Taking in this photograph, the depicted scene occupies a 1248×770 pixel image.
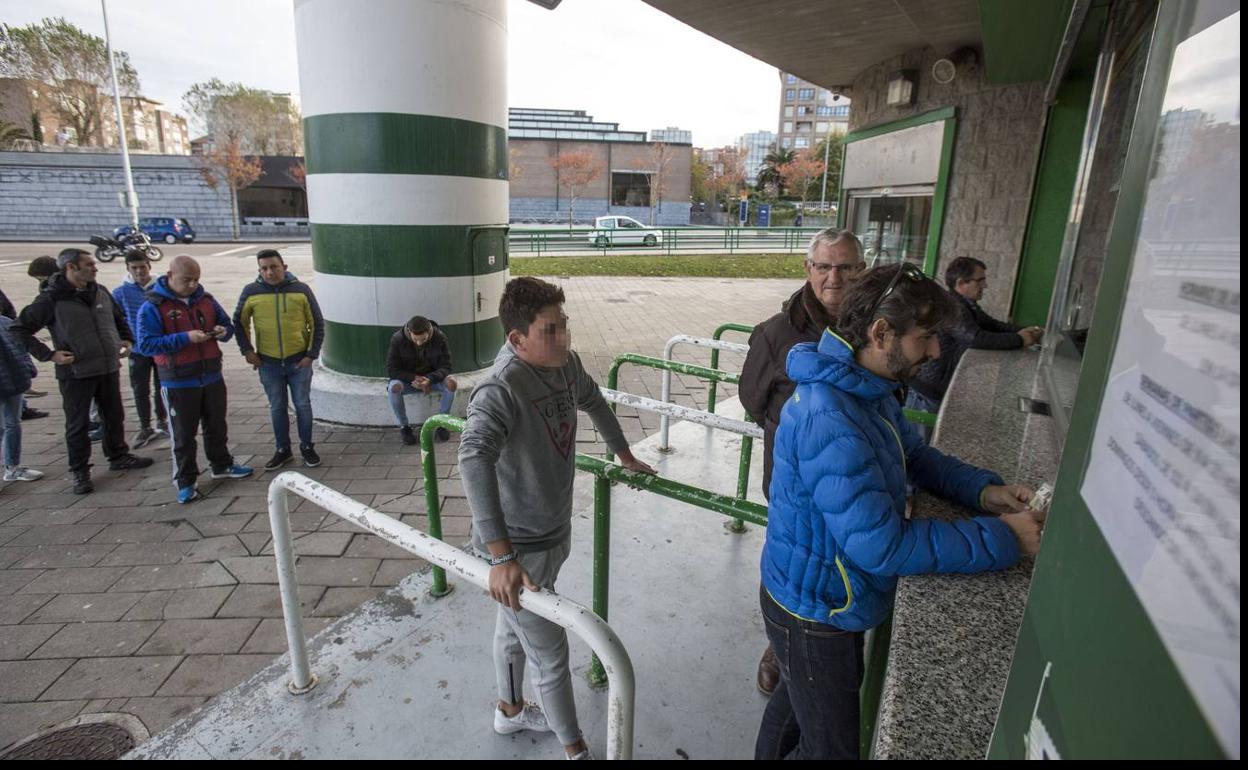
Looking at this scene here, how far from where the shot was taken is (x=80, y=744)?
2.54 meters

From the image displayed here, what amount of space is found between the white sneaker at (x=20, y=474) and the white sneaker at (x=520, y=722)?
4.63m

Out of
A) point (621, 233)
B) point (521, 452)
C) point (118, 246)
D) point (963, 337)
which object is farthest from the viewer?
point (621, 233)

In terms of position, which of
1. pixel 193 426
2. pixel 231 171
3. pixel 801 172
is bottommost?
pixel 193 426

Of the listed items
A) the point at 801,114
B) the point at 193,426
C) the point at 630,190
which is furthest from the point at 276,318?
the point at 801,114

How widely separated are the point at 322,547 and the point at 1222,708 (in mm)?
4293

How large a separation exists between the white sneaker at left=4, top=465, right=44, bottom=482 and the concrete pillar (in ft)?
6.91

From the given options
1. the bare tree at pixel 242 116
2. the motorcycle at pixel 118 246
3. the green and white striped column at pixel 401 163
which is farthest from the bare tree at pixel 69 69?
the green and white striped column at pixel 401 163

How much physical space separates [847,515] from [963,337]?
11.0 feet

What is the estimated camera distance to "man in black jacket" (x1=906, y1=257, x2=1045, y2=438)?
4.14 metres

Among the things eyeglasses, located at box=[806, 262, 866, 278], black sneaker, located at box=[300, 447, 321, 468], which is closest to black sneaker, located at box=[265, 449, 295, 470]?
black sneaker, located at box=[300, 447, 321, 468]

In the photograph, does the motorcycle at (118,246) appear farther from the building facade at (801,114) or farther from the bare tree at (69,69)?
the building facade at (801,114)

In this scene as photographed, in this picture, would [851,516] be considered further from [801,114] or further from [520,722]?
[801,114]

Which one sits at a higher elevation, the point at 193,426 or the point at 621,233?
the point at 621,233

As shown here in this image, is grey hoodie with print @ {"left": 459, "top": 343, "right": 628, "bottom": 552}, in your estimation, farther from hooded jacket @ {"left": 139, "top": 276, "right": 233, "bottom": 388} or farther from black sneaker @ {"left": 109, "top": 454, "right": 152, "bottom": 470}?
black sneaker @ {"left": 109, "top": 454, "right": 152, "bottom": 470}
